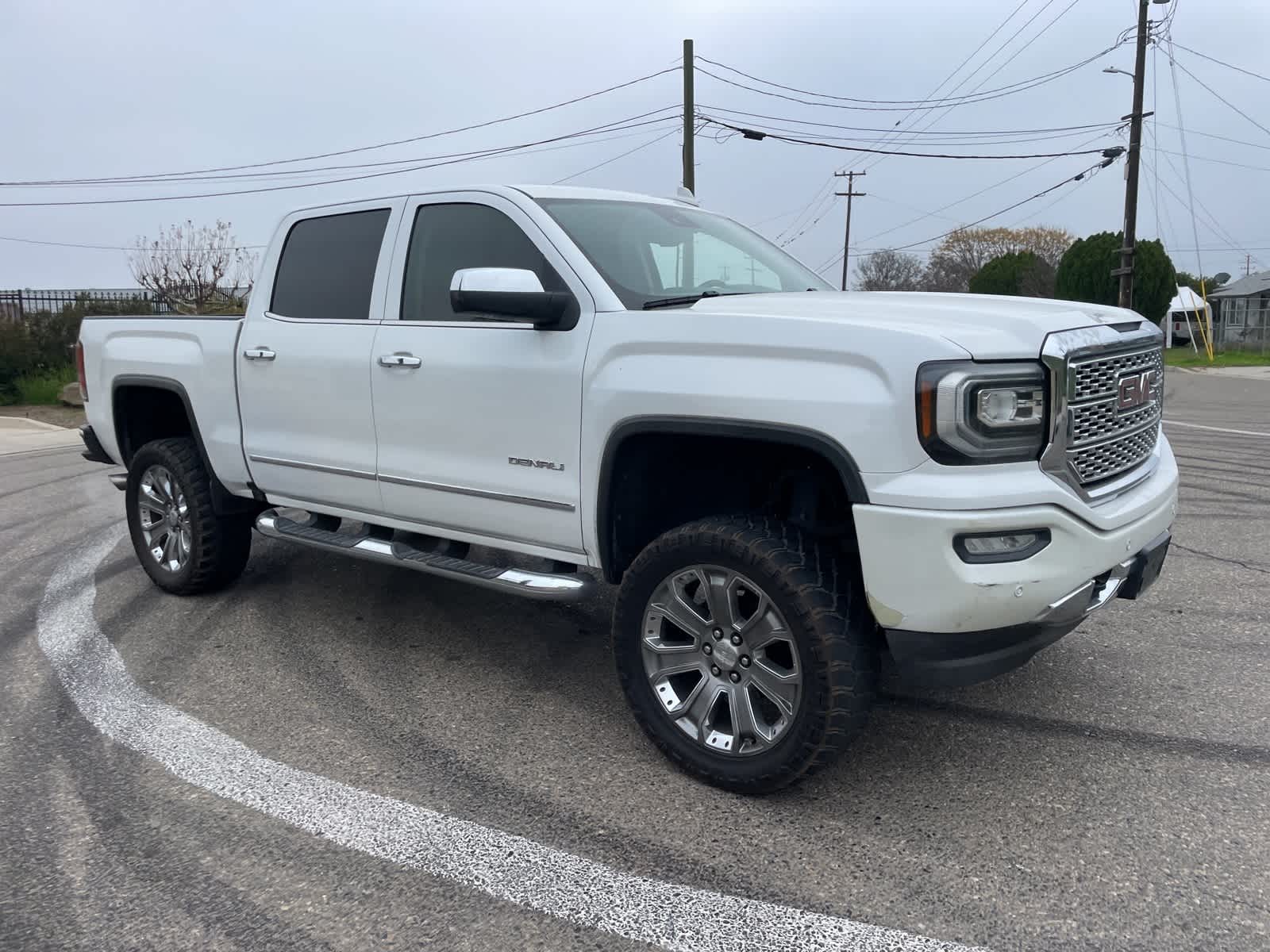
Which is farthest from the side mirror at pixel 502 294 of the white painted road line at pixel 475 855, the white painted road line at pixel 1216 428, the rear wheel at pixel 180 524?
the white painted road line at pixel 1216 428

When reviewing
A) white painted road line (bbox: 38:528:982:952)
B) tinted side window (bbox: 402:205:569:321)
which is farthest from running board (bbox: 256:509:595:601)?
tinted side window (bbox: 402:205:569:321)

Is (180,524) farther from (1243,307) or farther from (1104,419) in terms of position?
(1243,307)

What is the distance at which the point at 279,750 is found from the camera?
363cm

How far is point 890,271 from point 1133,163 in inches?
1993

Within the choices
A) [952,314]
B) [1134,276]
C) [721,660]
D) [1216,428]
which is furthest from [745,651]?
[1134,276]

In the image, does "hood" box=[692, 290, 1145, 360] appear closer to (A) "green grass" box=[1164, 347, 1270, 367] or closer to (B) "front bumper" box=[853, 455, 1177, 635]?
(B) "front bumper" box=[853, 455, 1177, 635]

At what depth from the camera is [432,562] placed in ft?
13.5

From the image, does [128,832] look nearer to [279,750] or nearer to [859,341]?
[279,750]

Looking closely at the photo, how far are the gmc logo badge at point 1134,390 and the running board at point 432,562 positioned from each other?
1910mm

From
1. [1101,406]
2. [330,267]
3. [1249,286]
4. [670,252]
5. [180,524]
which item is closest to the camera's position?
[1101,406]

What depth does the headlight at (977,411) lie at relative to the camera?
274cm

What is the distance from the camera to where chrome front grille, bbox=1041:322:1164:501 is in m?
2.88

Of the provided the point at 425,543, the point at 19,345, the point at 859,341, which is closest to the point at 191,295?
the point at 19,345

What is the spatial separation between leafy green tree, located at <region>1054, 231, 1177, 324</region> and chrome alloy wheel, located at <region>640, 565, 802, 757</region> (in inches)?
1572
